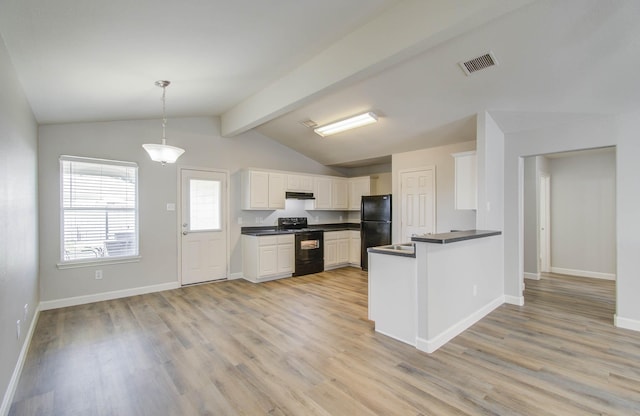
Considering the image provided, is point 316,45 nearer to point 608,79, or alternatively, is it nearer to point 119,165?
point 608,79

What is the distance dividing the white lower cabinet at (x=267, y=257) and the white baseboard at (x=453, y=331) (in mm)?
3219

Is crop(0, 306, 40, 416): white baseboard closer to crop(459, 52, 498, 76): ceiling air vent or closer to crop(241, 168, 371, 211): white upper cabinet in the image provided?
crop(241, 168, 371, 211): white upper cabinet

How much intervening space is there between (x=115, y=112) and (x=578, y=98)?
5579mm

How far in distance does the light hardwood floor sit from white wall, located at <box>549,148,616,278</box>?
190 centimetres

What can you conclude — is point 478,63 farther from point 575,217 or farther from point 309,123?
point 575,217

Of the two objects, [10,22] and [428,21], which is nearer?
[10,22]

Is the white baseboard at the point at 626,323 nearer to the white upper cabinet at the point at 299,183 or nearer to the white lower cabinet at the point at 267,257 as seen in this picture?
Answer: the white lower cabinet at the point at 267,257

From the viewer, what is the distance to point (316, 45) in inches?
120

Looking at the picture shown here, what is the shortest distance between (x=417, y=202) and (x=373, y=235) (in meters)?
1.15

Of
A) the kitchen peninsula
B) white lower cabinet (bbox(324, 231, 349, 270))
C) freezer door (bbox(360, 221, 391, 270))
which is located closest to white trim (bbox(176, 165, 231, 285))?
white lower cabinet (bbox(324, 231, 349, 270))

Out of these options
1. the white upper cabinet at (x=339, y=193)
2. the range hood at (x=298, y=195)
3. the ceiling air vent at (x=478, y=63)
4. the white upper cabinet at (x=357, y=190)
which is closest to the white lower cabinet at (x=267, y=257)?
the range hood at (x=298, y=195)

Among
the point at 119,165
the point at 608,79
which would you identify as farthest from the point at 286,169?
the point at 608,79

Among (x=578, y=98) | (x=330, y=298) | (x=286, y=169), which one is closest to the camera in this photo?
(x=578, y=98)

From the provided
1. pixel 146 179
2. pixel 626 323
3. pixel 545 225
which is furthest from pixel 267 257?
pixel 545 225
